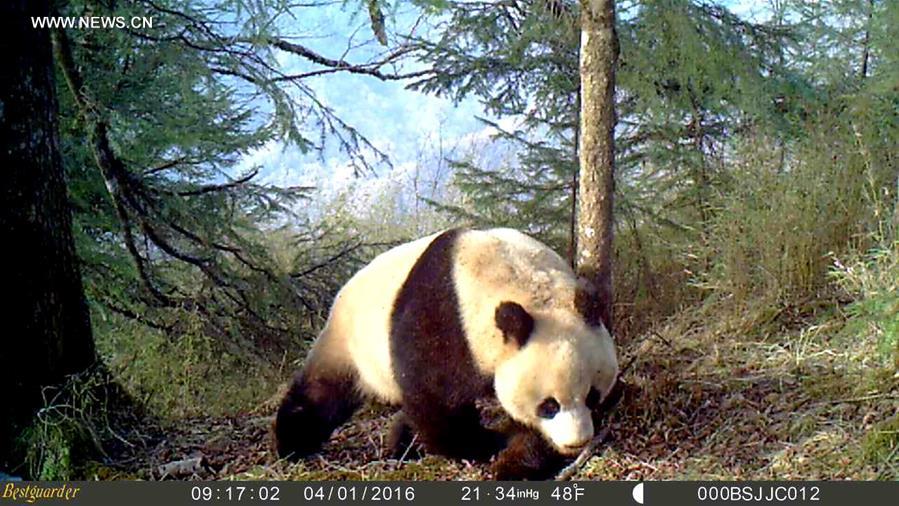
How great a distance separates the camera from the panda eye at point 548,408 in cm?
362

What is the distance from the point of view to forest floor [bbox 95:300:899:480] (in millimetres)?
3729

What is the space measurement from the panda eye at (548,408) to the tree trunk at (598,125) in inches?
31.6

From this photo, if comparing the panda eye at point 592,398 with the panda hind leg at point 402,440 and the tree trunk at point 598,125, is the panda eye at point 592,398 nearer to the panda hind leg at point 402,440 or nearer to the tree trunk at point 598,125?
the tree trunk at point 598,125

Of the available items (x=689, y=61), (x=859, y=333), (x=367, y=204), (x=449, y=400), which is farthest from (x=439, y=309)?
(x=367, y=204)

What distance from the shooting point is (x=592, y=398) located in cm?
374

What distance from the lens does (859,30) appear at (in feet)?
23.7

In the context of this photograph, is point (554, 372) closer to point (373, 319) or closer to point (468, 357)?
point (468, 357)

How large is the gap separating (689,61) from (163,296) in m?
4.22

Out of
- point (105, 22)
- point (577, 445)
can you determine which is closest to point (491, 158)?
point (105, 22)

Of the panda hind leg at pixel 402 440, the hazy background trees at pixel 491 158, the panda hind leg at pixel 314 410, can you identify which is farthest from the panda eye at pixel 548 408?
the hazy background trees at pixel 491 158

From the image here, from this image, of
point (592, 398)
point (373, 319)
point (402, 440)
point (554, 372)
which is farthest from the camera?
point (402, 440)

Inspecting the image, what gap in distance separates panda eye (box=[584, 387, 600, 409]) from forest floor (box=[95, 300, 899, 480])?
0.37 m

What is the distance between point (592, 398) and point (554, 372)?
0.27m

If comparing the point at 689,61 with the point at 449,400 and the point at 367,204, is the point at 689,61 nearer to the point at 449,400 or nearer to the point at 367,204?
the point at 449,400
